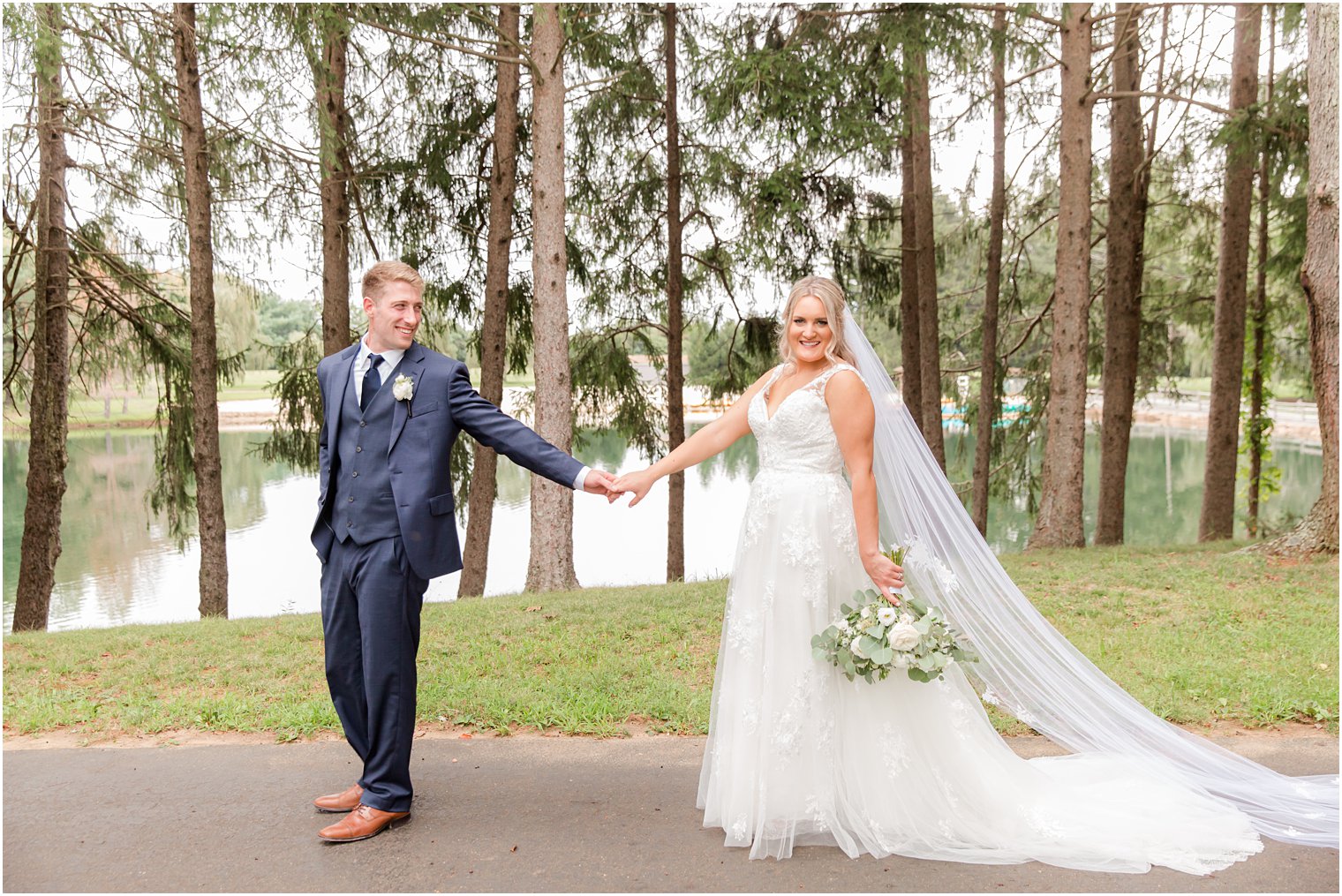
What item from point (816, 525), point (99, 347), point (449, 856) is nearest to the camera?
point (449, 856)

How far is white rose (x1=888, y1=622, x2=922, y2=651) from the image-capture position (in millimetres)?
3580

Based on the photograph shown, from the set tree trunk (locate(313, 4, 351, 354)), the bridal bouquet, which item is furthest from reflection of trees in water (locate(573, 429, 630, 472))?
the bridal bouquet

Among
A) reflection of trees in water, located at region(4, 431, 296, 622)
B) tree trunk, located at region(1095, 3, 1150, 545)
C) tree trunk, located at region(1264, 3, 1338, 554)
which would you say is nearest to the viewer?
tree trunk, located at region(1264, 3, 1338, 554)

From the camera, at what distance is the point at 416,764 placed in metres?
4.53

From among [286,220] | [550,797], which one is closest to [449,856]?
[550,797]

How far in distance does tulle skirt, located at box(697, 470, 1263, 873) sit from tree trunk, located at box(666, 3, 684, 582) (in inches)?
344

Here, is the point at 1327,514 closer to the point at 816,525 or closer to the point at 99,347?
the point at 816,525

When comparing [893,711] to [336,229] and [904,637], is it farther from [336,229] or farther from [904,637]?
[336,229]

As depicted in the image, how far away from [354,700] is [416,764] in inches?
30.2

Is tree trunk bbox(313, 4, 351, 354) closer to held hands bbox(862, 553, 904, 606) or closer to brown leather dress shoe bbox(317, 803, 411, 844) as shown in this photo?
brown leather dress shoe bbox(317, 803, 411, 844)

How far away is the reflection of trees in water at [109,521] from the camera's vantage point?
54.8 feet

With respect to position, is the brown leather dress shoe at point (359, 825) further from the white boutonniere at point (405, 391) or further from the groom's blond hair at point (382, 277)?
the groom's blond hair at point (382, 277)

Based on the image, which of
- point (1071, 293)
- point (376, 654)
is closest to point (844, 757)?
point (376, 654)

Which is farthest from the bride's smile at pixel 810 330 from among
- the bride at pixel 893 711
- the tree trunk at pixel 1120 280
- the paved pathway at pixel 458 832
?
the tree trunk at pixel 1120 280
